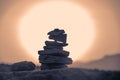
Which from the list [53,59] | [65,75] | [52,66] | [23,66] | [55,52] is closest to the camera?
[65,75]

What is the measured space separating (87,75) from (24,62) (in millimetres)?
14155

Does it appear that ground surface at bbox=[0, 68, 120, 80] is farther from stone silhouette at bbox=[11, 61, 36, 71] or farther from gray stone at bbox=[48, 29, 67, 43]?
gray stone at bbox=[48, 29, 67, 43]

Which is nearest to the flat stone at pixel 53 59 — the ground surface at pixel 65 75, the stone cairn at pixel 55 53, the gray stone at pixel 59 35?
the stone cairn at pixel 55 53

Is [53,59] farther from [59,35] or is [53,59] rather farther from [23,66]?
[23,66]

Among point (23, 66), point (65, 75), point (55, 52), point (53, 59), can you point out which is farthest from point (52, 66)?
point (65, 75)

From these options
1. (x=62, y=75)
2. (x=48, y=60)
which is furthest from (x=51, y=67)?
(x=62, y=75)

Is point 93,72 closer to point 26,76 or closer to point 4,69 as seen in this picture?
point 26,76

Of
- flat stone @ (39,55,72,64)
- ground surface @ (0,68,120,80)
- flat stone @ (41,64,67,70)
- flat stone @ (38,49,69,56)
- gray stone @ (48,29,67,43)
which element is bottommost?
ground surface @ (0,68,120,80)

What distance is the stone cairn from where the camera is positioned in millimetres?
70250

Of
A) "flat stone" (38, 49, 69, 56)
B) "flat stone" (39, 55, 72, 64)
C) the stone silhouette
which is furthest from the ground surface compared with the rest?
the stone silhouette

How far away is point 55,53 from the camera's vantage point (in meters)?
70.4

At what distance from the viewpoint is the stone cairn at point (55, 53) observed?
7025cm

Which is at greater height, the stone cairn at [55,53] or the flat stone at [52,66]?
A: the stone cairn at [55,53]

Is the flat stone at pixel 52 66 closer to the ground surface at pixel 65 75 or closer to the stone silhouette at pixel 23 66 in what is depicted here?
the stone silhouette at pixel 23 66
